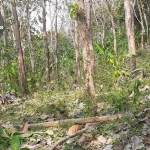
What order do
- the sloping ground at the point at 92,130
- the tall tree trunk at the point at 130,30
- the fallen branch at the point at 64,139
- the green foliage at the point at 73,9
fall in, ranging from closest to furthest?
the sloping ground at the point at 92,130 < the fallen branch at the point at 64,139 < the green foliage at the point at 73,9 < the tall tree trunk at the point at 130,30

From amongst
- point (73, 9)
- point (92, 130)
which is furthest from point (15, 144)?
point (73, 9)

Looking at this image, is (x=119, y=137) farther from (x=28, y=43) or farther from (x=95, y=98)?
(x=28, y=43)

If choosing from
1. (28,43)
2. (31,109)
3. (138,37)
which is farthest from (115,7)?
(31,109)

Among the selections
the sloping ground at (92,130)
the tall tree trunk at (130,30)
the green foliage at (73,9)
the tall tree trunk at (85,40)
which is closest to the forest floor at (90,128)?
the sloping ground at (92,130)

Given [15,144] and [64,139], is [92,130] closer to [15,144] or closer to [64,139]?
[64,139]

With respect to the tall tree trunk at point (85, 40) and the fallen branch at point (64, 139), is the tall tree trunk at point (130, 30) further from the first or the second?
the fallen branch at point (64, 139)

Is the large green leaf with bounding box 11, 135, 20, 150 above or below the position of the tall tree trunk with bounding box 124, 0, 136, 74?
below

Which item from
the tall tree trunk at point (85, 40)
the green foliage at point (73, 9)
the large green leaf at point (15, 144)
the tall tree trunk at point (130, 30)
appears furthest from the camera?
the tall tree trunk at point (130, 30)

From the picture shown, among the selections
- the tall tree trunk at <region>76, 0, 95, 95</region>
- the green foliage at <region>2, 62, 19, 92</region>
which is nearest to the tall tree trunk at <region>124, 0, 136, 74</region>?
the tall tree trunk at <region>76, 0, 95, 95</region>

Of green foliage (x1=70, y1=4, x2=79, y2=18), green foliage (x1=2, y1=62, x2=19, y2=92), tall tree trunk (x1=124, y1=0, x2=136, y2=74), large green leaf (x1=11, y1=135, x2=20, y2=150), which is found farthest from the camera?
green foliage (x1=2, y1=62, x2=19, y2=92)

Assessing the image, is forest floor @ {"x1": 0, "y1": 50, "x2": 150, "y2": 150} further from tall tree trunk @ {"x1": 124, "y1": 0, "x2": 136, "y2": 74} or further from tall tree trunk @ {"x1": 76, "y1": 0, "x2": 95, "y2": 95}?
tall tree trunk @ {"x1": 124, "y1": 0, "x2": 136, "y2": 74}

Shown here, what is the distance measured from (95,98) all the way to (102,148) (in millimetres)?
2577

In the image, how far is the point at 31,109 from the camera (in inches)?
285

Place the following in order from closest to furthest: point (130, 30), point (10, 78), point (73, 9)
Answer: point (73, 9), point (130, 30), point (10, 78)
